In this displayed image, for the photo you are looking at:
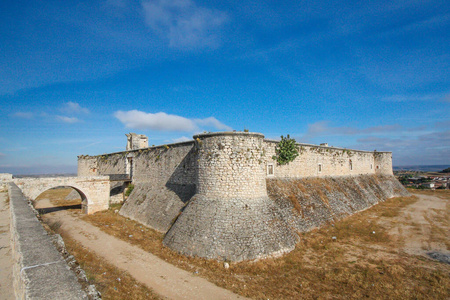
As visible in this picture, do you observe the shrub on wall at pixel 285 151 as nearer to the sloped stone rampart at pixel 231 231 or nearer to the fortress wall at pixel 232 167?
the fortress wall at pixel 232 167

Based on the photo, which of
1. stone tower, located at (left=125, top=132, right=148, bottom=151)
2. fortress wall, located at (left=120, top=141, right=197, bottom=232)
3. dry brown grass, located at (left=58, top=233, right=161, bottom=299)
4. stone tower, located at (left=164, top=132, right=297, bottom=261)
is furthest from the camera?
stone tower, located at (left=125, top=132, right=148, bottom=151)

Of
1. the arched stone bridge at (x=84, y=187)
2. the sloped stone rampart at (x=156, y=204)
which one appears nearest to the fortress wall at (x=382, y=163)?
the sloped stone rampart at (x=156, y=204)

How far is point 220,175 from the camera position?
544 inches

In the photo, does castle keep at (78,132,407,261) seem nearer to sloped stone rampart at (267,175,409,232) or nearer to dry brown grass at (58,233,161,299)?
sloped stone rampart at (267,175,409,232)

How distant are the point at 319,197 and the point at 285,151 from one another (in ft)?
17.4

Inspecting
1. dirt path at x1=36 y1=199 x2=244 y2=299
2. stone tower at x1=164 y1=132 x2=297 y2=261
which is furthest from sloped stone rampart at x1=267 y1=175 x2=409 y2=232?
dirt path at x1=36 y1=199 x2=244 y2=299

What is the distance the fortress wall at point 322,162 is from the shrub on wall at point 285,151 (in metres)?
0.38

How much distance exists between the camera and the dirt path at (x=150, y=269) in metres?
9.05

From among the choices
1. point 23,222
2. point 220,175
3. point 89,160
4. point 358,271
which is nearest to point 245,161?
point 220,175

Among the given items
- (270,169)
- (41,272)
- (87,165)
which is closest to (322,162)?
(270,169)

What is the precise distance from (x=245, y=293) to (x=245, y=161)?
7.15 meters

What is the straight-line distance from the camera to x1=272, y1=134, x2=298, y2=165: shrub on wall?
19516 millimetres

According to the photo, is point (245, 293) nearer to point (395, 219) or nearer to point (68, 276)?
→ point (68, 276)

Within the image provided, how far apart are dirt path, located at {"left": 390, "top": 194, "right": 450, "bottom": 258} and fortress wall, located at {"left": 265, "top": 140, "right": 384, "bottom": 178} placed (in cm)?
722
